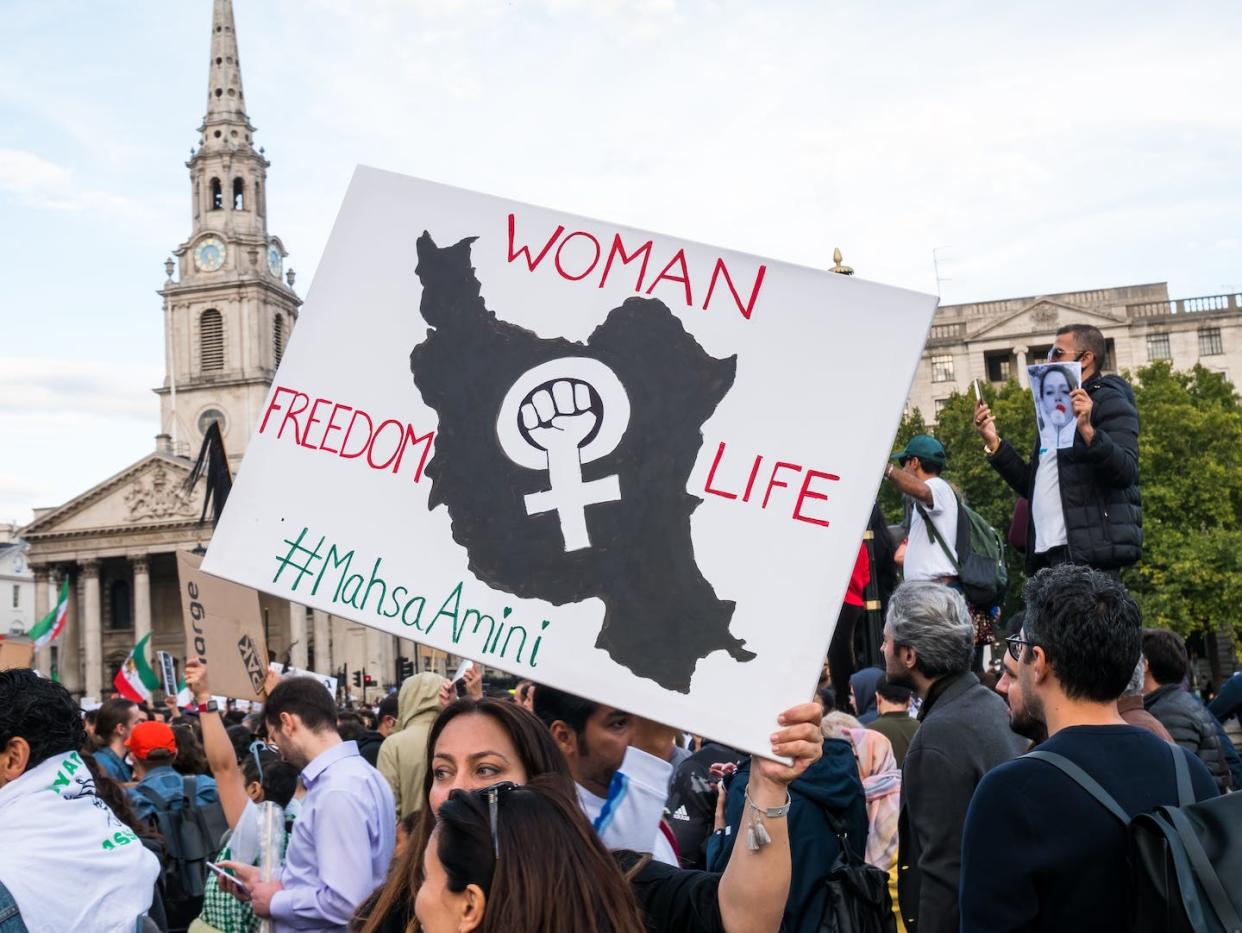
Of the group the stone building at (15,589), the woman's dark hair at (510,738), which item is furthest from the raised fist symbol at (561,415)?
the stone building at (15,589)

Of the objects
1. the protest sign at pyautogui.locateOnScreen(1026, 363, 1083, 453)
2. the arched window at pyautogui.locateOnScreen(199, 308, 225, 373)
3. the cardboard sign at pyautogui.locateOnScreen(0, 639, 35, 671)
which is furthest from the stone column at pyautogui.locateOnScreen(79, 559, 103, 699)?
the protest sign at pyautogui.locateOnScreen(1026, 363, 1083, 453)

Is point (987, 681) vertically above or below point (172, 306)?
below

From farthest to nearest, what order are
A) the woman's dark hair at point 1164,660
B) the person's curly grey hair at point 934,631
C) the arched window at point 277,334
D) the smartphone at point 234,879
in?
the arched window at point 277,334
the woman's dark hair at point 1164,660
the smartphone at point 234,879
the person's curly grey hair at point 934,631

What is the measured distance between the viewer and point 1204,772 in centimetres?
324

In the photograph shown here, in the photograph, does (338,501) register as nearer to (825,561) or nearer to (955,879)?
(825,561)

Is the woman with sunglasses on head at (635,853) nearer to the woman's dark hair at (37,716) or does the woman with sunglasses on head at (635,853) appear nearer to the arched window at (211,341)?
the woman's dark hair at (37,716)

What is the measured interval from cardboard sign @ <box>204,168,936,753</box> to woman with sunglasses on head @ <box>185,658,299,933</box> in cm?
191

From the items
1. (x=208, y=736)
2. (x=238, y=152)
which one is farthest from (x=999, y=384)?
(x=208, y=736)

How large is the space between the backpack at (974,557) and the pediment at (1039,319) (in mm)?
54489

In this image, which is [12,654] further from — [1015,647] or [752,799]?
[752,799]

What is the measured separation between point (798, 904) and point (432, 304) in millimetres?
1870

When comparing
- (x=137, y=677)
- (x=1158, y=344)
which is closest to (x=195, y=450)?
(x=1158, y=344)

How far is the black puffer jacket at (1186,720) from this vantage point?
553 centimetres

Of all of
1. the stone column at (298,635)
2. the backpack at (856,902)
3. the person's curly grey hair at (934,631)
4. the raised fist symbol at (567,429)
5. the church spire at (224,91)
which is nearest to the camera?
the raised fist symbol at (567,429)
